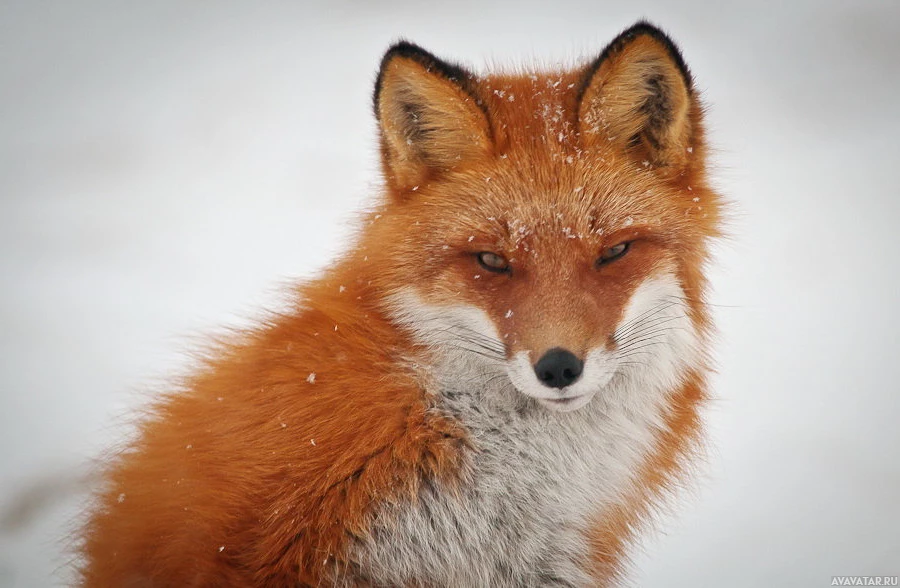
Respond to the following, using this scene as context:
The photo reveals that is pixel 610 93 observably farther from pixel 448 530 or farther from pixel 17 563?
pixel 17 563

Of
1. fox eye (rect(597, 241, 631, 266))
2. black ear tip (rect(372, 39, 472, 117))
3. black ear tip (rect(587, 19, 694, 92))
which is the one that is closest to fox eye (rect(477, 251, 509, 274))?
fox eye (rect(597, 241, 631, 266))

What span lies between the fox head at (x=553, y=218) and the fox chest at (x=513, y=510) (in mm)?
240

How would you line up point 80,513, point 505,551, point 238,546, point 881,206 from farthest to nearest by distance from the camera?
point 881,206
point 80,513
point 505,551
point 238,546

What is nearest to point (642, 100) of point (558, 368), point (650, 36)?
point (650, 36)

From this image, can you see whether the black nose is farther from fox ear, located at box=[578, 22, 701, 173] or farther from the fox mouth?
fox ear, located at box=[578, 22, 701, 173]

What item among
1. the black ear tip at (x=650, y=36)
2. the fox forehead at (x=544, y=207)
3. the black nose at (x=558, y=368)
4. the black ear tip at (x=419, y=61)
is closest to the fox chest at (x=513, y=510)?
the black nose at (x=558, y=368)

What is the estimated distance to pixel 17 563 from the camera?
135 inches

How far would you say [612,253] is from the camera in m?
2.79

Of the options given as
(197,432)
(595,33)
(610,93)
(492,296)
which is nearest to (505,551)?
(492,296)

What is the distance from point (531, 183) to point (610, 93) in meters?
0.44

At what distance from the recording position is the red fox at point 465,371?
8.72 ft

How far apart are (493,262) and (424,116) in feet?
2.06

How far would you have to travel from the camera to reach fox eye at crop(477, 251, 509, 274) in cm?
276

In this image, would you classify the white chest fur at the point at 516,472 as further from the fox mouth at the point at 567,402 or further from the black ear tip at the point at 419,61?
the black ear tip at the point at 419,61
